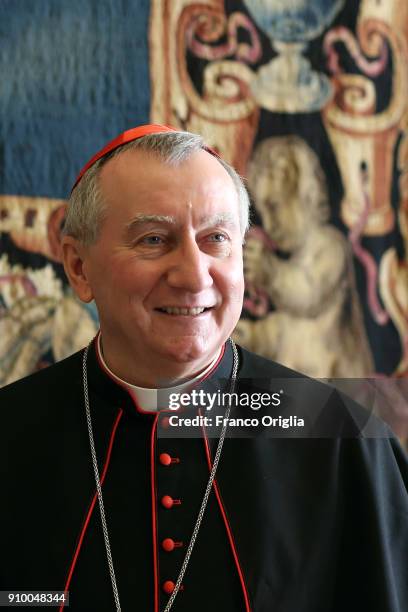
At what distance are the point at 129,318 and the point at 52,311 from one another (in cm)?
78

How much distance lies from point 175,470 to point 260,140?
1234 millimetres

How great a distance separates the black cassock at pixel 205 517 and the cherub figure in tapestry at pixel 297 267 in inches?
28.2

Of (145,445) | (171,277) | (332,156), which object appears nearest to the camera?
(171,277)

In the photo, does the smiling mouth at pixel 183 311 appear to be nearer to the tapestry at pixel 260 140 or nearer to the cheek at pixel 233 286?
the cheek at pixel 233 286

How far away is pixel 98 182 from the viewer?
73.0 inches

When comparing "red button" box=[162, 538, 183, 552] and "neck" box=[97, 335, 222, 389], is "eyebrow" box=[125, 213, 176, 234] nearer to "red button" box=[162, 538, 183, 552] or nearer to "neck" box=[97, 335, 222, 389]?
"neck" box=[97, 335, 222, 389]

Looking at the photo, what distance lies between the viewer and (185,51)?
2.61 metres

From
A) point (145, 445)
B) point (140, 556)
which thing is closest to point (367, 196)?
point (145, 445)

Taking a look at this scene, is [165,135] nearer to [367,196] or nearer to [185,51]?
[185,51]

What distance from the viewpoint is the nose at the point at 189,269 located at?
1736 millimetres

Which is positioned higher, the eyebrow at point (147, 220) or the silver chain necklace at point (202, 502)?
the eyebrow at point (147, 220)
